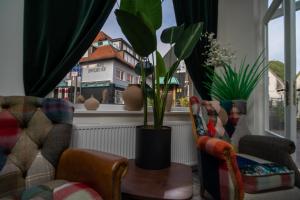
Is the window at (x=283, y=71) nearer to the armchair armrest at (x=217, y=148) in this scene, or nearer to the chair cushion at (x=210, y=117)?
the chair cushion at (x=210, y=117)

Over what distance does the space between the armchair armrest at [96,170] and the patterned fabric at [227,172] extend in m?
0.54

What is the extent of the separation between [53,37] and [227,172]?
1.58 metres

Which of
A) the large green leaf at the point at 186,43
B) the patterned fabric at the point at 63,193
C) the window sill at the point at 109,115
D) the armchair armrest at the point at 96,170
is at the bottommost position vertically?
the patterned fabric at the point at 63,193

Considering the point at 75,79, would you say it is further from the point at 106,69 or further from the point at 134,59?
the point at 134,59

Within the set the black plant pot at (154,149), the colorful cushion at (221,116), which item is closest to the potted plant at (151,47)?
the black plant pot at (154,149)

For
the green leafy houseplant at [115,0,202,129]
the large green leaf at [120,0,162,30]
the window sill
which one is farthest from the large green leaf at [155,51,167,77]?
the window sill

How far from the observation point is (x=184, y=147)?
2.25 metres

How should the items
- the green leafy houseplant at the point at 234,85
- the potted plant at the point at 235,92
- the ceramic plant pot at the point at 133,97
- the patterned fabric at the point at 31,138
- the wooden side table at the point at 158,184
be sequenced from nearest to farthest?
the wooden side table at the point at 158,184
the patterned fabric at the point at 31,138
the potted plant at the point at 235,92
the ceramic plant pot at the point at 133,97
the green leafy houseplant at the point at 234,85

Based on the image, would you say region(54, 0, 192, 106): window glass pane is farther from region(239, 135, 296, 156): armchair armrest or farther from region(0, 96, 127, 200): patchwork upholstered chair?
region(239, 135, 296, 156): armchair armrest

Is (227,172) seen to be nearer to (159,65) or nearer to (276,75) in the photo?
(159,65)

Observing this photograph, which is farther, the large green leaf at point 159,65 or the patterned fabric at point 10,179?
the large green leaf at point 159,65

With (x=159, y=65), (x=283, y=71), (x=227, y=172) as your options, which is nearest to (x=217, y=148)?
(x=227, y=172)

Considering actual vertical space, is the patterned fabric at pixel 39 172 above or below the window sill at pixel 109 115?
below

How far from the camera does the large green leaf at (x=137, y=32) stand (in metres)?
1.29
